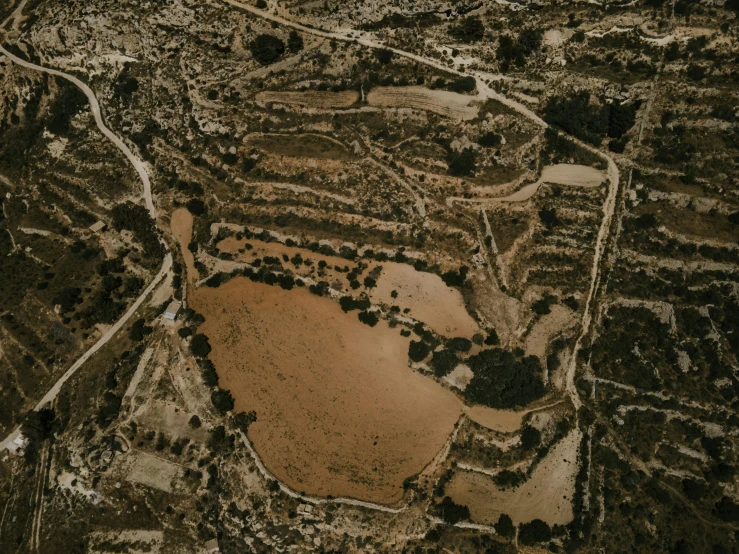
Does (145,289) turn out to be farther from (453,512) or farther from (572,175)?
(572,175)

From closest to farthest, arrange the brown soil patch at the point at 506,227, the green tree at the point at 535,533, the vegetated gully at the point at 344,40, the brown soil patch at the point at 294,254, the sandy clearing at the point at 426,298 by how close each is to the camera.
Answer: the green tree at the point at 535,533
the vegetated gully at the point at 344,40
the sandy clearing at the point at 426,298
the brown soil patch at the point at 294,254
the brown soil patch at the point at 506,227

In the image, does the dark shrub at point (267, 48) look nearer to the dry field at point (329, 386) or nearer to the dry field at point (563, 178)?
the dry field at point (329, 386)

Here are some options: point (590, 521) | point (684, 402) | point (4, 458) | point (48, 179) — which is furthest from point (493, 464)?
point (48, 179)

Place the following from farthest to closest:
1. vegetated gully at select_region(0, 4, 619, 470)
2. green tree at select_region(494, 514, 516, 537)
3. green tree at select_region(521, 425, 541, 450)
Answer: vegetated gully at select_region(0, 4, 619, 470)
green tree at select_region(521, 425, 541, 450)
green tree at select_region(494, 514, 516, 537)

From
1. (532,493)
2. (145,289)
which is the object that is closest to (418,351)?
(532,493)

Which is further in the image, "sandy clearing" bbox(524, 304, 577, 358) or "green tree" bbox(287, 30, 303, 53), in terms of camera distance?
"green tree" bbox(287, 30, 303, 53)

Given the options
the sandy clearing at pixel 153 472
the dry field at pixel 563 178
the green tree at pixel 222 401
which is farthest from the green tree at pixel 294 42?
the sandy clearing at pixel 153 472

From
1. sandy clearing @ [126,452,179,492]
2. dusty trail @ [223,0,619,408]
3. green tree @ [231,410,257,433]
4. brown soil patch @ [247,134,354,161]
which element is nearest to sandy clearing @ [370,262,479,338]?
dusty trail @ [223,0,619,408]

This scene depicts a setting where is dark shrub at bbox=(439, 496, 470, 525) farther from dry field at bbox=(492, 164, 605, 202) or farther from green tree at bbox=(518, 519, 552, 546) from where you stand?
dry field at bbox=(492, 164, 605, 202)
